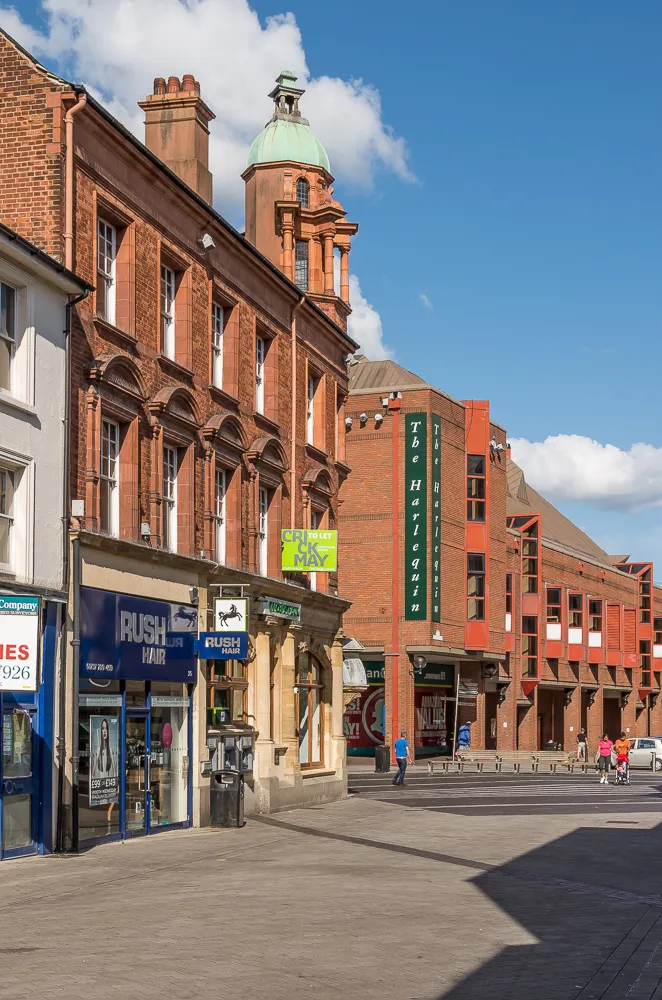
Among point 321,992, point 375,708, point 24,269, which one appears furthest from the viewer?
point 375,708

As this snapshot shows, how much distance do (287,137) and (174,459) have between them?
1816 centimetres

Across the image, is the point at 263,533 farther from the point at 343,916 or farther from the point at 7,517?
the point at 343,916

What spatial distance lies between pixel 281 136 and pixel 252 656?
1841 cm

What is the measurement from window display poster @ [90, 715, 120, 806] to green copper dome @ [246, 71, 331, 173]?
74.7ft

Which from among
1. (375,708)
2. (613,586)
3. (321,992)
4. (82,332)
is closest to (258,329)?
(82,332)

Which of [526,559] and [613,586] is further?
[613,586]

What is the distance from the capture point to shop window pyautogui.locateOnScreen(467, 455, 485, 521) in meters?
60.8

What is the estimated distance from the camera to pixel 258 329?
108 feet

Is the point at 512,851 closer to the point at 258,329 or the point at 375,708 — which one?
the point at 258,329

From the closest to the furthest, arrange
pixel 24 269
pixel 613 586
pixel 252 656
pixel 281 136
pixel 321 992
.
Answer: pixel 321 992, pixel 24 269, pixel 252 656, pixel 281 136, pixel 613 586

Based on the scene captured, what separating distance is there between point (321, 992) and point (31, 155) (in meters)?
16.0

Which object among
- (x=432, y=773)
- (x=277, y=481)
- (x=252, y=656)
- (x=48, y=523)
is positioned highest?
(x=277, y=481)

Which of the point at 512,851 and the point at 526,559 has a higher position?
the point at 526,559

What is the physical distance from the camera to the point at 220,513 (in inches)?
1196
